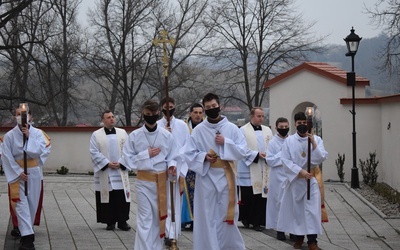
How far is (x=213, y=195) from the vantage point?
34.8 ft

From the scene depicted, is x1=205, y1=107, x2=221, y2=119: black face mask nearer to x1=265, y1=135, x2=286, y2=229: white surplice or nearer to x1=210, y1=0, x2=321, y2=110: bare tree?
x1=265, y1=135, x2=286, y2=229: white surplice

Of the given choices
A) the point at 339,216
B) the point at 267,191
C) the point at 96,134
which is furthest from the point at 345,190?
the point at 96,134

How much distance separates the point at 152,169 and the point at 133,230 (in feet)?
11.2

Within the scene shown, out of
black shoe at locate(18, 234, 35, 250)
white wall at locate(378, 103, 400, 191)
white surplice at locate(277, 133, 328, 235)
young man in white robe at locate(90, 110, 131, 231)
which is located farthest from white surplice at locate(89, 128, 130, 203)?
white wall at locate(378, 103, 400, 191)

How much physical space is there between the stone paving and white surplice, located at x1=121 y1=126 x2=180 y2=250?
A: 1.56m

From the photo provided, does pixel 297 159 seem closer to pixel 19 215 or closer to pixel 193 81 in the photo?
pixel 19 215

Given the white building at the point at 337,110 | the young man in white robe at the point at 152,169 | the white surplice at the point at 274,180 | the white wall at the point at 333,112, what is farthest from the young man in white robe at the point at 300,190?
the white wall at the point at 333,112

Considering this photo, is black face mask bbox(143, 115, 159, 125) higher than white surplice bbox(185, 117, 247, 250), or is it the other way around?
black face mask bbox(143, 115, 159, 125)

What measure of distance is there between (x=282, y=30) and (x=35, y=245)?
33874 mm

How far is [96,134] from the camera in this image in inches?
571

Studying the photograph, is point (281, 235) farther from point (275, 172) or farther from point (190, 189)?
point (190, 189)

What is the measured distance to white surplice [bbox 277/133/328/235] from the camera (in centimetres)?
1203

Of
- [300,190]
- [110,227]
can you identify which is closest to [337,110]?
[110,227]

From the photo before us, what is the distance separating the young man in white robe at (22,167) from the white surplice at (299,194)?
3503mm
